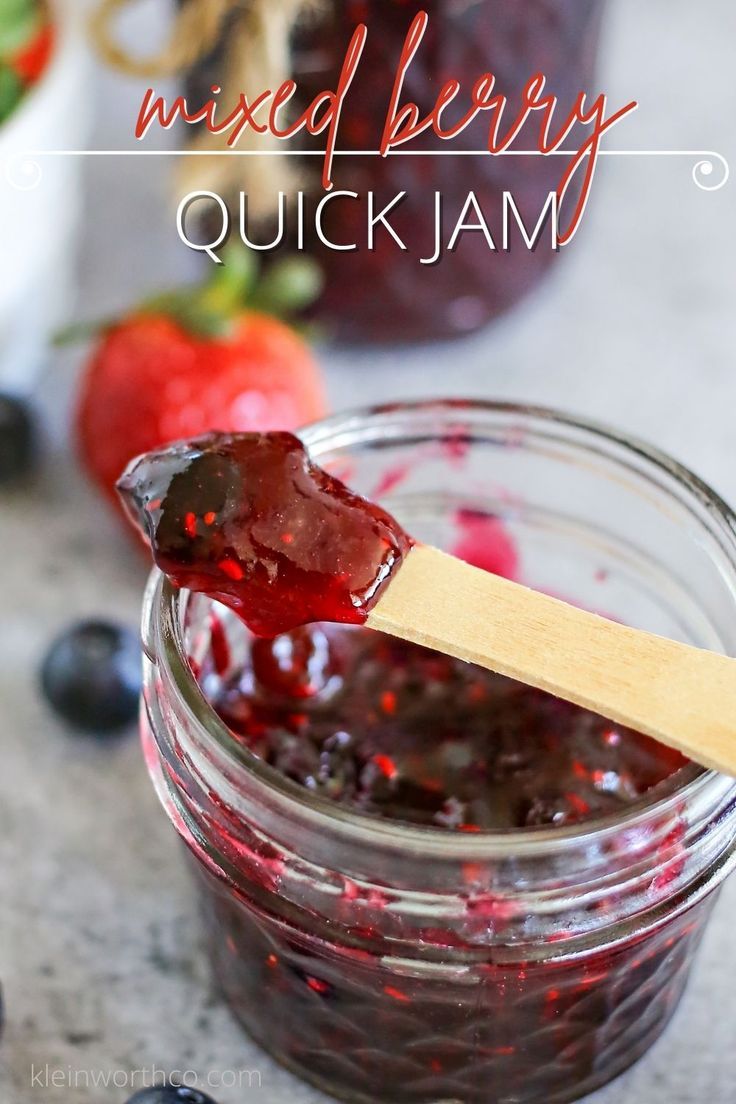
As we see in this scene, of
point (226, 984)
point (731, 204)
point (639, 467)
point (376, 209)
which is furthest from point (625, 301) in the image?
point (226, 984)

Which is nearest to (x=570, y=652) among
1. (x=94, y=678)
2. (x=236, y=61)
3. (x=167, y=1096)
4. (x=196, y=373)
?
(x=167, y=1096)

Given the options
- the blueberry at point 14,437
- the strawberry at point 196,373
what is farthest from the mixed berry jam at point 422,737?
the blueberry at point 14,437

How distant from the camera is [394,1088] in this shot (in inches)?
34.1

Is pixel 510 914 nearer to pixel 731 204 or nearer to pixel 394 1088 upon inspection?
pixel 394 1088

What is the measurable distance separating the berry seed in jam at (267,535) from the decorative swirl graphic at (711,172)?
3.38 ft

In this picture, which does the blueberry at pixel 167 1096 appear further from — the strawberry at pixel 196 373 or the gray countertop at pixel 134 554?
the strawberry at pixel 196 373

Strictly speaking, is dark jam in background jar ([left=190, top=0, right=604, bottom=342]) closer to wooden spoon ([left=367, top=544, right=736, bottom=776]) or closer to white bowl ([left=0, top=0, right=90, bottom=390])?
white bowl ([left=0, top=0, right=90, bottom=390])

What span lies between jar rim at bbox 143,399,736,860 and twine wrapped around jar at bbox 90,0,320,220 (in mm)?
515

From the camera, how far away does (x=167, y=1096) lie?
33.1 inches

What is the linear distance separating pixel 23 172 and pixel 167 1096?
801 millimetres

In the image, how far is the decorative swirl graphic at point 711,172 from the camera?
1.67 m

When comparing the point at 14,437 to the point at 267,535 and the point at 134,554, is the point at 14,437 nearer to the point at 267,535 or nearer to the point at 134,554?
the point at 134,554

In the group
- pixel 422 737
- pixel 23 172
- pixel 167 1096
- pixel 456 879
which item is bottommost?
pixel 167 1096

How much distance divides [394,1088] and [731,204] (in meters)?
1.16
